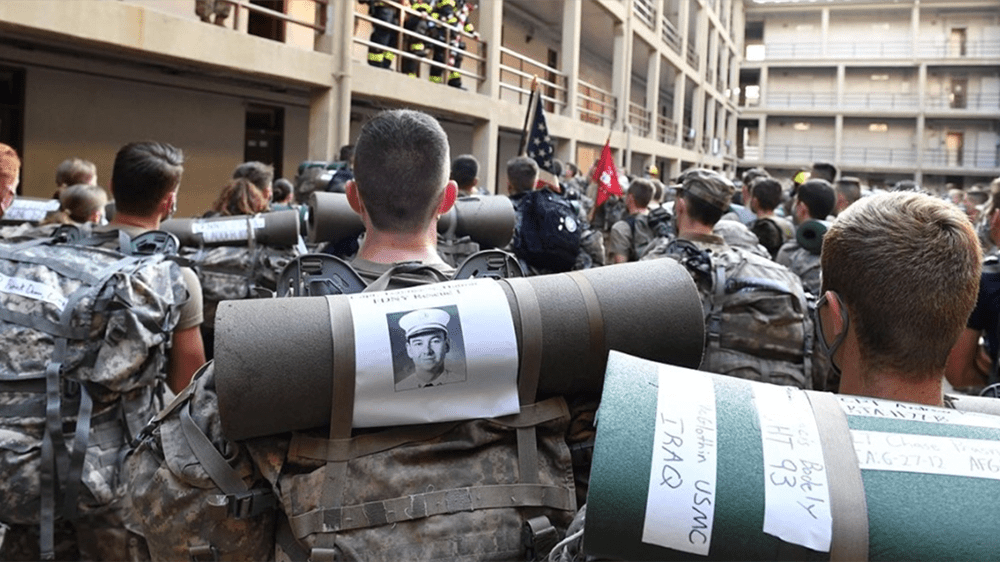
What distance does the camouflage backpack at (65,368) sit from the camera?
85.6 inches

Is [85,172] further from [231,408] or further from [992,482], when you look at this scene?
[992,482]

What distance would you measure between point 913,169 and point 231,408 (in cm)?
3985

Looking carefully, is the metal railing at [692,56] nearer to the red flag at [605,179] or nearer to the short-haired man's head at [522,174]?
the red flag at [605,179]

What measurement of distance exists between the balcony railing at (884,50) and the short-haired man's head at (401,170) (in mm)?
40169

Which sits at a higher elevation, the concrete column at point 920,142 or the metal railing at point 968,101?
the metal railing at point 968,101

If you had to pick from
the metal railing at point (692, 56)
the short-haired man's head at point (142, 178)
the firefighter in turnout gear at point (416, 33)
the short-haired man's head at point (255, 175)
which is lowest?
the short-haired man's head at point (142, 178)

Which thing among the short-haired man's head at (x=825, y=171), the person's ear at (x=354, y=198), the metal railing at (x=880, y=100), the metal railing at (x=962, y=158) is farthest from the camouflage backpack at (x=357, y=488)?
the metal railing at (x=880, y=100)

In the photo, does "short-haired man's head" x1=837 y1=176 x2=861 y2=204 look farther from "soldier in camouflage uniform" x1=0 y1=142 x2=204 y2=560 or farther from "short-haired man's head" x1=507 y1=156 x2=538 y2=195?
"soldier in camouflage uniform" x1=0 y1=142 x2=204 y2=560

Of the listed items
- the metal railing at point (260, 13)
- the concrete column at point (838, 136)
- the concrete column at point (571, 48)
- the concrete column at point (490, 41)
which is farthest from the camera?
the concrete column at point (838, 136)

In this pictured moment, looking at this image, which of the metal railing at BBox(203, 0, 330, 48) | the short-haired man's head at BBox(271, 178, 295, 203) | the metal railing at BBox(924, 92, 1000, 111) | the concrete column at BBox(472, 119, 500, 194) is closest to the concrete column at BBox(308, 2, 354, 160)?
the metal railing at BBox(203, 0, 330, 48)

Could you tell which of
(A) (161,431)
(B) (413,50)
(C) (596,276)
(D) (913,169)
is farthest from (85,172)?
(D) (913,169)

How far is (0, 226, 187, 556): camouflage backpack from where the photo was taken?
2174 mm

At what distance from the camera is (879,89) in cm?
3728

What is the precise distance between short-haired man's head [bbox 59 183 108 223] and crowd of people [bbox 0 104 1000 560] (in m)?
1.28
